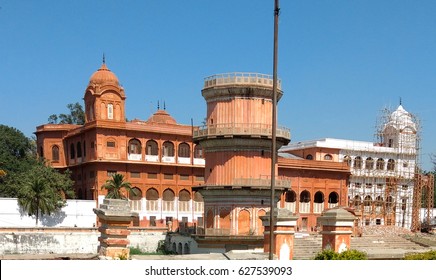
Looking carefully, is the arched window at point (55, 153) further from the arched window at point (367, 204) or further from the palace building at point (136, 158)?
the arched window at point (367, 204)

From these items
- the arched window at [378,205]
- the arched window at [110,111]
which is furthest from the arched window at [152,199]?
the arched window at [378,205]

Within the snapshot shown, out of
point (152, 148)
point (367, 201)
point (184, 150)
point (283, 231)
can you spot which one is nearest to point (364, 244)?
point (367, 201)

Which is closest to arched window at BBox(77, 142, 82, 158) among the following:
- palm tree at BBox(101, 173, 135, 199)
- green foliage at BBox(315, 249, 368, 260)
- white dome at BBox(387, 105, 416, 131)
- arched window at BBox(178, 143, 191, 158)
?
palm tree at BBox(101, 173, 135, 199)

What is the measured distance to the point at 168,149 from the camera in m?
52.8

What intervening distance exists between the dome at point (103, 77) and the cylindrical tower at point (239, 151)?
19.3m

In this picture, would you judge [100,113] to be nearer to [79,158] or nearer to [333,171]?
[79,158]

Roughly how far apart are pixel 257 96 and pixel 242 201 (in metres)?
6.51

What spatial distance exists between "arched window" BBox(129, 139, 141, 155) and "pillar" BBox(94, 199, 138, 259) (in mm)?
33833

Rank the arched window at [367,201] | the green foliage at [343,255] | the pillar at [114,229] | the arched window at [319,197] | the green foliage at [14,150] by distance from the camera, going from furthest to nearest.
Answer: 1. the green foliage at [14,150]
2. the arched window at [367,201]
3. the arched window at [319,197]
4. the green foliage at [343,255]
5. the pillar at [114,229]

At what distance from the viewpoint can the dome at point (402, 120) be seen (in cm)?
6184

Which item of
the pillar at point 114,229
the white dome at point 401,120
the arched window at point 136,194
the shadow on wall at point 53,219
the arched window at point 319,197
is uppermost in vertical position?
the white dome at point 401,120

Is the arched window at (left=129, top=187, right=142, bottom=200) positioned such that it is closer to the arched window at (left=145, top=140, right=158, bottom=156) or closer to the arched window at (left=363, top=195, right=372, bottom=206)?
the arched window at (left=145, top=140, right=158, bottom=156)

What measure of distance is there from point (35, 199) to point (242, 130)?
20.1 metres
